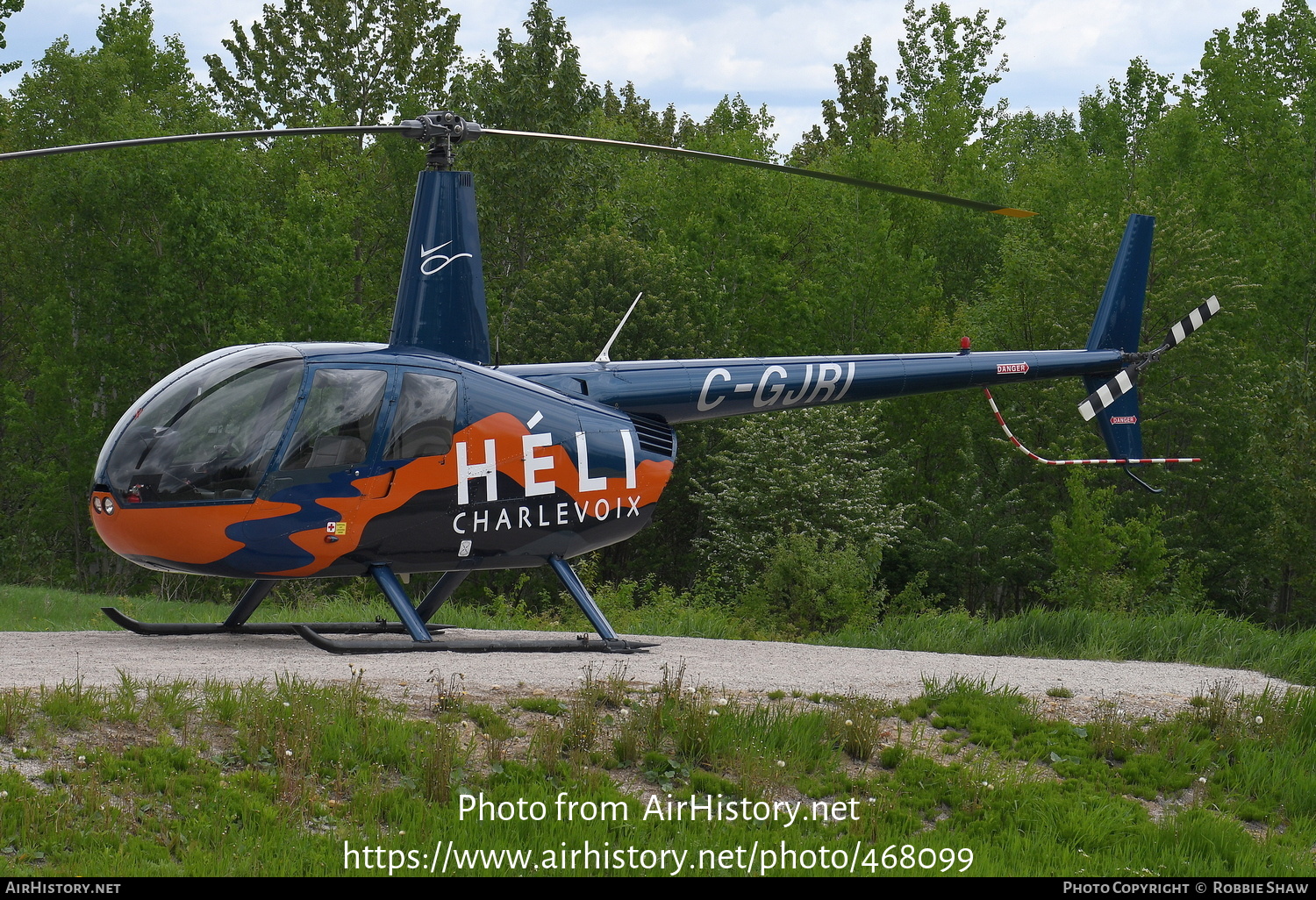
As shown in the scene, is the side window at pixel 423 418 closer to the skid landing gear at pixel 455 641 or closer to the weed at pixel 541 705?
the skid landing gear at pixel 455 641

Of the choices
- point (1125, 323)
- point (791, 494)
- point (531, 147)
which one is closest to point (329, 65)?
point (531, 147)

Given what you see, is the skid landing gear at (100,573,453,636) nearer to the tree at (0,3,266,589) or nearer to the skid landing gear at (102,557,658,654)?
the skid landing gear at (102,557,658,654)

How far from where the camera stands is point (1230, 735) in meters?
8.50

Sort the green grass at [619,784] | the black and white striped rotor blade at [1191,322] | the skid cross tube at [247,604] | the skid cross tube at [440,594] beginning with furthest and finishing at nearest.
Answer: the black and white striped rotor blade at [1191,322] < the skid cross tube at [440,594] < the skid cross tube at [247,604] < the green grass at [619,784]

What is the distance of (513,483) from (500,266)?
1142 inches

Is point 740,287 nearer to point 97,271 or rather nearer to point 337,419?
point 97,271

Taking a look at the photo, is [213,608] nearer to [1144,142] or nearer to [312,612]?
[312,612]

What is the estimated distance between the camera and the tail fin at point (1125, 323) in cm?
1444

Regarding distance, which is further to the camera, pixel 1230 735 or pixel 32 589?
pixel 32 589

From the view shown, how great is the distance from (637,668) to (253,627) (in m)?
4.17

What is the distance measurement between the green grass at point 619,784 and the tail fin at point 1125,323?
20.4 feet

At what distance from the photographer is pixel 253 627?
11.7 meters

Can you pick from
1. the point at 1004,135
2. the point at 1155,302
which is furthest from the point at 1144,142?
the point at 1155,302

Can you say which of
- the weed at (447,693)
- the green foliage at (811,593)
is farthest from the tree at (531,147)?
the weed at (447,693)
